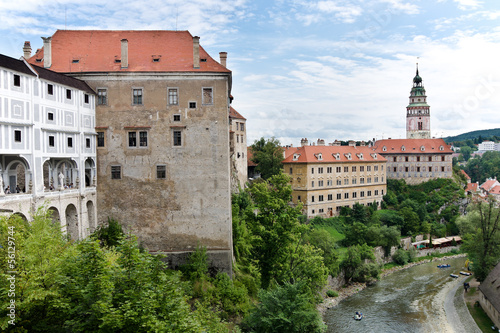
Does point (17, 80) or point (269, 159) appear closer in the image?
point (17, 80)

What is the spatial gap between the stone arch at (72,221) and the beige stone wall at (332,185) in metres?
41.5

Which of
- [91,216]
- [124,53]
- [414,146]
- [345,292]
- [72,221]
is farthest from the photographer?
[414,146]

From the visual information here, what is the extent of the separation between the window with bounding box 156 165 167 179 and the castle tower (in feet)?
267

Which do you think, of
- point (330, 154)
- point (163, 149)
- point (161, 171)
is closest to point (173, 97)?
point (163, 149)

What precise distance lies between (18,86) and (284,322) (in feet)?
69.9

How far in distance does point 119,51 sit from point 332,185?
4514 centimetres

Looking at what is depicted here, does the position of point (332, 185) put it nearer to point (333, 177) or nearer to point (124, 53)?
point (333, 177)

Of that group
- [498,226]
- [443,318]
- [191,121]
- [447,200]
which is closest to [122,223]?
[191,121]

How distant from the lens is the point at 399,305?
140 ft

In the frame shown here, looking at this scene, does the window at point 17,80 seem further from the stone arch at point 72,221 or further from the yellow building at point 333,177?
the yellow building at point 333,177

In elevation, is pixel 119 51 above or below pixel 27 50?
below

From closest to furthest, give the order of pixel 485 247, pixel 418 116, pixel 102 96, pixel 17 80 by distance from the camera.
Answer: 1. pixel 17 80
2. pixel 102 96
3. pixel 485 247
4. pixel 418 116

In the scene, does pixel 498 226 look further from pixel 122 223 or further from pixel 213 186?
pixel 122 223

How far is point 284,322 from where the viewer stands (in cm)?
2589
